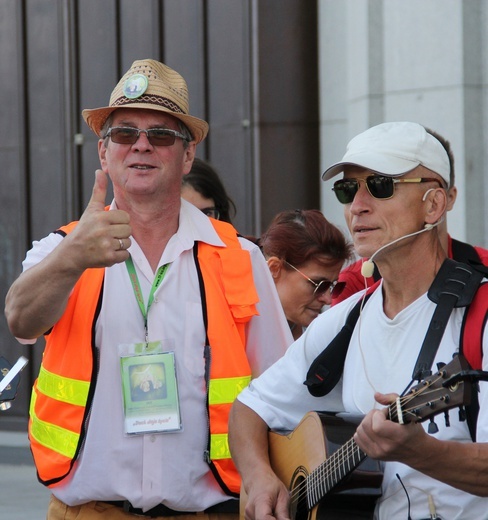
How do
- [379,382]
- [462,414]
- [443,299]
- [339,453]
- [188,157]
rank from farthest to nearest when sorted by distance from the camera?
[188,157], [339,453], [379,382], [443,299], [462,414]

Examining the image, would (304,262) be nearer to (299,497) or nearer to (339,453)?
(299,497)

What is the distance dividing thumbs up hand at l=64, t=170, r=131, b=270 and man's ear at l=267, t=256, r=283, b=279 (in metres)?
1.30

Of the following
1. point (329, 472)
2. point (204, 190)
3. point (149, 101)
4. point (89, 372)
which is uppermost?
point (149, 101)

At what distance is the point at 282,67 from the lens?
8.51 metres

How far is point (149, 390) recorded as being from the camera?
3609 mm

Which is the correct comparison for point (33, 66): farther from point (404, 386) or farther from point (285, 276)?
point (404, 386)

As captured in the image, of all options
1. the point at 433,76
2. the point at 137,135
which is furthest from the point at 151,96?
the point at 433,76

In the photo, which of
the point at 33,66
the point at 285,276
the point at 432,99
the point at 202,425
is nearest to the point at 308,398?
the point at 202,425

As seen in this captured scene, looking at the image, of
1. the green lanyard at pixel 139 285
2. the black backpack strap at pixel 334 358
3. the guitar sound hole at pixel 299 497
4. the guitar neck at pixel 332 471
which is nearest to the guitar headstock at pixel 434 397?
the guitar neck at pixel 332 471

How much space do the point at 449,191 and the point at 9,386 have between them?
1.50m

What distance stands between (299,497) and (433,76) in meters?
4.38

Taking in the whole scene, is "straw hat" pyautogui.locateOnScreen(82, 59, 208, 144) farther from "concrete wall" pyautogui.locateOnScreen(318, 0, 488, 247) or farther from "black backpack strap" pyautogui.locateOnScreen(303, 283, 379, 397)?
"concrete wall" pyautogui.locateOnScreen(318, 0, 488, 247)

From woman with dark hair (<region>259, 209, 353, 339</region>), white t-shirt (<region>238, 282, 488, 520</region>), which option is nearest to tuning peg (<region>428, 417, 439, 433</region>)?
white t-shirt (<region>238, 282, 488, 520</region>)

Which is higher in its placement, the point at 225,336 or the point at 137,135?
the point at 137,135
